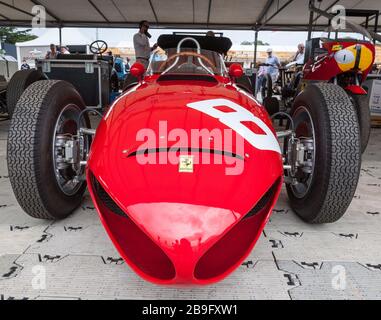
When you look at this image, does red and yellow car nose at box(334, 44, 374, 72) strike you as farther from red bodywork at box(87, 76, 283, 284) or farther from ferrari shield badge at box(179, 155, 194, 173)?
ferrari shield badge at box(179, 155, 194, 173)

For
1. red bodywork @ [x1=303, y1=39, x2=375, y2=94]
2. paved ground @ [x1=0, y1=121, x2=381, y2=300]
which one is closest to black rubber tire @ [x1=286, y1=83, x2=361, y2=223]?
paved ground @ [x1=0, y1=121, x2=381, y2=300]

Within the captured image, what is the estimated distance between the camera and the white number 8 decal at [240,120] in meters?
1.78

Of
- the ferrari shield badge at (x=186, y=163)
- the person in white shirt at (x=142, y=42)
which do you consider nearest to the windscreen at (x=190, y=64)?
the ferrari shield badge at (x=186, y=163)

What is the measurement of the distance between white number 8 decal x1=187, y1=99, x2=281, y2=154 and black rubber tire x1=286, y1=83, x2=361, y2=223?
398mm

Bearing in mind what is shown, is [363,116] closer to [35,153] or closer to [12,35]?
[35,153]

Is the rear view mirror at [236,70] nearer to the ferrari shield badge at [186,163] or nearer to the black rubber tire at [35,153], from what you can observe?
the black rubber tire at [35,153]

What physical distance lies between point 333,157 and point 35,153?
1708 millimetres

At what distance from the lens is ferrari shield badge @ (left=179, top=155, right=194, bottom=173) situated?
155 cm

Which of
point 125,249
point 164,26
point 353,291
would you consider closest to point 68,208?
point 125,249

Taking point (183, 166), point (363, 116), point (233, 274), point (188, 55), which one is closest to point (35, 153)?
point (183, 166)

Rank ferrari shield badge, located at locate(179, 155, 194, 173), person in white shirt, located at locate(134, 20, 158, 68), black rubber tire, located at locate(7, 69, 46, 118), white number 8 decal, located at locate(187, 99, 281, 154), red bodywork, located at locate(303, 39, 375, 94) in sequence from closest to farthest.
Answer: ferrari shield badge, located at locate(179, 155, 194, 173), white number 8 decal, located at locate(187, 99, 281, 154), red bodywork, located at locate(303, 39, 375, 94), black rubber tire, located at locate(7, 69, 46, 118), person in white shirt, located at locate(134, 20, 158, 68)

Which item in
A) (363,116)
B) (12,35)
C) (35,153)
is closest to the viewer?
(35,153)

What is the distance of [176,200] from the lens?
1.43 meters
